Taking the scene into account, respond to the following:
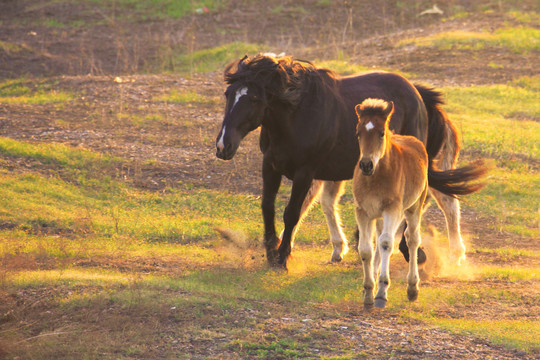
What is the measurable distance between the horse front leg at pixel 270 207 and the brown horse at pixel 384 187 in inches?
55.8

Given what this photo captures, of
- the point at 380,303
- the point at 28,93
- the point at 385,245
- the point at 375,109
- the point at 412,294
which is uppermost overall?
the point at 375,109

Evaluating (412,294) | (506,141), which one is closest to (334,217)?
(412,294)

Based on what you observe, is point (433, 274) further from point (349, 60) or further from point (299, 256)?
point (349, 60)

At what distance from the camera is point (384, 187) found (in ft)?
25.0

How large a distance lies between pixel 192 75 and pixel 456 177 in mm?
12928

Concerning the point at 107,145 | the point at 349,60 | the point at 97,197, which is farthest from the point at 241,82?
the point at 349,60

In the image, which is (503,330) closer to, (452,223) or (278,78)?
(452,223)

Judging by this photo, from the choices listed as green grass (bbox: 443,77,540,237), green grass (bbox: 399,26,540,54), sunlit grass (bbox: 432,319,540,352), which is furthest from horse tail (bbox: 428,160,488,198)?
green grass (bbox: 399,26,540,54)

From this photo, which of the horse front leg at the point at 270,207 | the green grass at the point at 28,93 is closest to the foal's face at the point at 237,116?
the horse front leg at the point at 270,207

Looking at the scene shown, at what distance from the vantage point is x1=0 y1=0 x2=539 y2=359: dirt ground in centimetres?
1355

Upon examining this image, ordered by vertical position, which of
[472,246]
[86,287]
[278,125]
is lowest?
[472,246]

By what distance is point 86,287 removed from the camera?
25.4 feet

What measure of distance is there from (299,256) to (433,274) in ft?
5.88

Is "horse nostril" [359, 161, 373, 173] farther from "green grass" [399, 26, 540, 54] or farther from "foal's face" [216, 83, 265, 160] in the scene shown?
"green grass" [399, 26, 540, 54]
